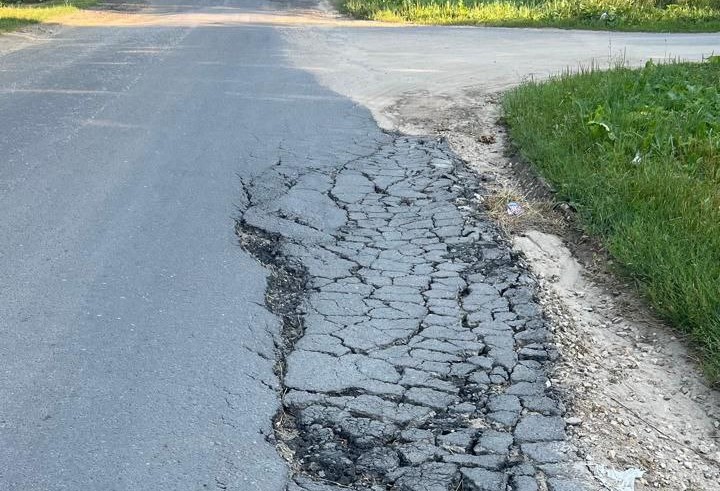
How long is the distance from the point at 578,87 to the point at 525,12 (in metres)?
10.6

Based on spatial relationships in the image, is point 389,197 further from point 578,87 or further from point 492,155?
point 578,87

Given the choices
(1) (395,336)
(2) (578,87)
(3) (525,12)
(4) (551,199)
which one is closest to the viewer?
(1) (395,336)

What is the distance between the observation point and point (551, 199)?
6.45 metres

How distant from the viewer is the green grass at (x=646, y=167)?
4.68 metres

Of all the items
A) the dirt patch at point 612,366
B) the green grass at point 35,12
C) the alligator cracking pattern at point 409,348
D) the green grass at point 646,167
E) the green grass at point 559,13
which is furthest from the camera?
the green grass at point 559,13

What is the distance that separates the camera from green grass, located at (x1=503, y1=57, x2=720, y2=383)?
4.68 metres

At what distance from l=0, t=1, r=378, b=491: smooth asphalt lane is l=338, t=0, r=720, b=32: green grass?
9.26 metres

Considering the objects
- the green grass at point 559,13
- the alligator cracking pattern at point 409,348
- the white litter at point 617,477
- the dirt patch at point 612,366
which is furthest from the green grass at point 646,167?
the green grass at point 559,13

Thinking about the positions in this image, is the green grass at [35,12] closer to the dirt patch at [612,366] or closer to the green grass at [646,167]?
the green grass at [646,167]

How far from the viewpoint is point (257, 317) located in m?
4.53

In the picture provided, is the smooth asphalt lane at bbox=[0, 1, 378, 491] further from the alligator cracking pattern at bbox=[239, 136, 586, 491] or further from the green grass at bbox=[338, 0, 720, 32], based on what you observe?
the green grass at bbox=[338, 0, 720, 32]

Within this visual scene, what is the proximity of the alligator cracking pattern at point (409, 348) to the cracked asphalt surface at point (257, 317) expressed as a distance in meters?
0.01

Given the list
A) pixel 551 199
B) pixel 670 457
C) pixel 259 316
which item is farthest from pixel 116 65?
pixel 670 457

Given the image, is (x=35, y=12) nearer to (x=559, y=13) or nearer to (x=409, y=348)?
(x=559, y=13)
